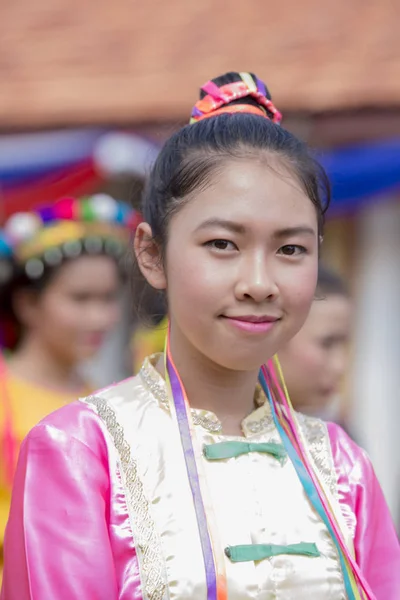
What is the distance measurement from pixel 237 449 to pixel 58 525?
33 centimetres

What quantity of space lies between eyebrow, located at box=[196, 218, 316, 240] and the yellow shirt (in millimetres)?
1608

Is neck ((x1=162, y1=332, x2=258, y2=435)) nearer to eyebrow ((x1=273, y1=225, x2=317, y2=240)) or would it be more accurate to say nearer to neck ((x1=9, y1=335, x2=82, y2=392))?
eyebrow ((x1=273, y1=225, x2=317, y2=240))

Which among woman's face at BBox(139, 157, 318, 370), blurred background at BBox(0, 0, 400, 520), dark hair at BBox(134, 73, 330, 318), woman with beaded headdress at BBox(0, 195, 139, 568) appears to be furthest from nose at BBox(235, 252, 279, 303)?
blurred background at BBox(0, 0, 400, 520)

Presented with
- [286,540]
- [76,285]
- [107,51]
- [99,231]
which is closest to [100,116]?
[107,51]

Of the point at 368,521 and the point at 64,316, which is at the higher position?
the point at 64,316

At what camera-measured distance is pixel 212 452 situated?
1685 millimetres

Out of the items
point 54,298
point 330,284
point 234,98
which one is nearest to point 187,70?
point 54,298

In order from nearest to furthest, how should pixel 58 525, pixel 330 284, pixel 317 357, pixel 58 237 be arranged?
pixel 58 525, pixel 317 357, pixel 330 284, pixel 58 237

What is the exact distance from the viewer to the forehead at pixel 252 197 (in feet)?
A: 5.34

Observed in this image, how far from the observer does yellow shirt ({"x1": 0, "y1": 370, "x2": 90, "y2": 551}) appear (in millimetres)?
3055

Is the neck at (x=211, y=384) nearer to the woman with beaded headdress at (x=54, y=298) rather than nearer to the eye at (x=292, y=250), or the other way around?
the eye at (x=292, y=250)

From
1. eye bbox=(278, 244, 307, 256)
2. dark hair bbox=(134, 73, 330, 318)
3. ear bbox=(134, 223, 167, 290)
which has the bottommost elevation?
eye bbox=(278, 244, 307, 256)

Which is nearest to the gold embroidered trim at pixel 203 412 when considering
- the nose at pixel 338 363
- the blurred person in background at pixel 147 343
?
the nose at pixel 338 363

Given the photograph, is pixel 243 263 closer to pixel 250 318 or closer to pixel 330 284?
pixel 250 318
